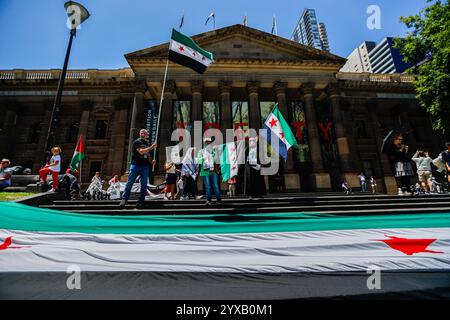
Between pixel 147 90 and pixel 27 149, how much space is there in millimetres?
14812

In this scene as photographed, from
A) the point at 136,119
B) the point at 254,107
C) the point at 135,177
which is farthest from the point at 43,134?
the point at 135,177

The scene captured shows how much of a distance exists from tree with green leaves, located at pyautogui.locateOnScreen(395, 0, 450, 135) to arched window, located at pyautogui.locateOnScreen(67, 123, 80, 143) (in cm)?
3268

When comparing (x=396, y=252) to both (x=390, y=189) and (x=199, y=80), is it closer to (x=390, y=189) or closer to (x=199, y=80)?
(x=199, y=80)

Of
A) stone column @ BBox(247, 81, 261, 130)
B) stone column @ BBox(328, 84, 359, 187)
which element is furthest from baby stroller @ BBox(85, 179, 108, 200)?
stone column @ BBox(328, 84, 359, 187)

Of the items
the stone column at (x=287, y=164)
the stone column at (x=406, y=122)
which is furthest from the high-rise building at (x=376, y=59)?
the stone column at (x=287, y=164)

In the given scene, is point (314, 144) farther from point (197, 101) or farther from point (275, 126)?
point (275, 126)

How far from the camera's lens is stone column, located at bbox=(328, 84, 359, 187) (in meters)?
18.6

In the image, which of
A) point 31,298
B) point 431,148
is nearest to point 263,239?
point 31,298

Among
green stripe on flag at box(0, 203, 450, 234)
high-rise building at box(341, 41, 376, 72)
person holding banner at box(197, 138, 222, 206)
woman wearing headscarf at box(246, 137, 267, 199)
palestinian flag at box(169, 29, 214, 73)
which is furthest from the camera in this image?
high-rise building at box(341, 41, 376, 72)

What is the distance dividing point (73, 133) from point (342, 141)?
90.3ft

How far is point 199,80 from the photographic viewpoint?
20375mm

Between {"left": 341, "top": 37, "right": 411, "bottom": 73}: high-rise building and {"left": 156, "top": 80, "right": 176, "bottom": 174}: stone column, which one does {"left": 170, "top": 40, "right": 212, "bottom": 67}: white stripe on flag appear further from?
{"left": 341, "top": 37, "right": 411, "bottom": 73}: high-rise building
